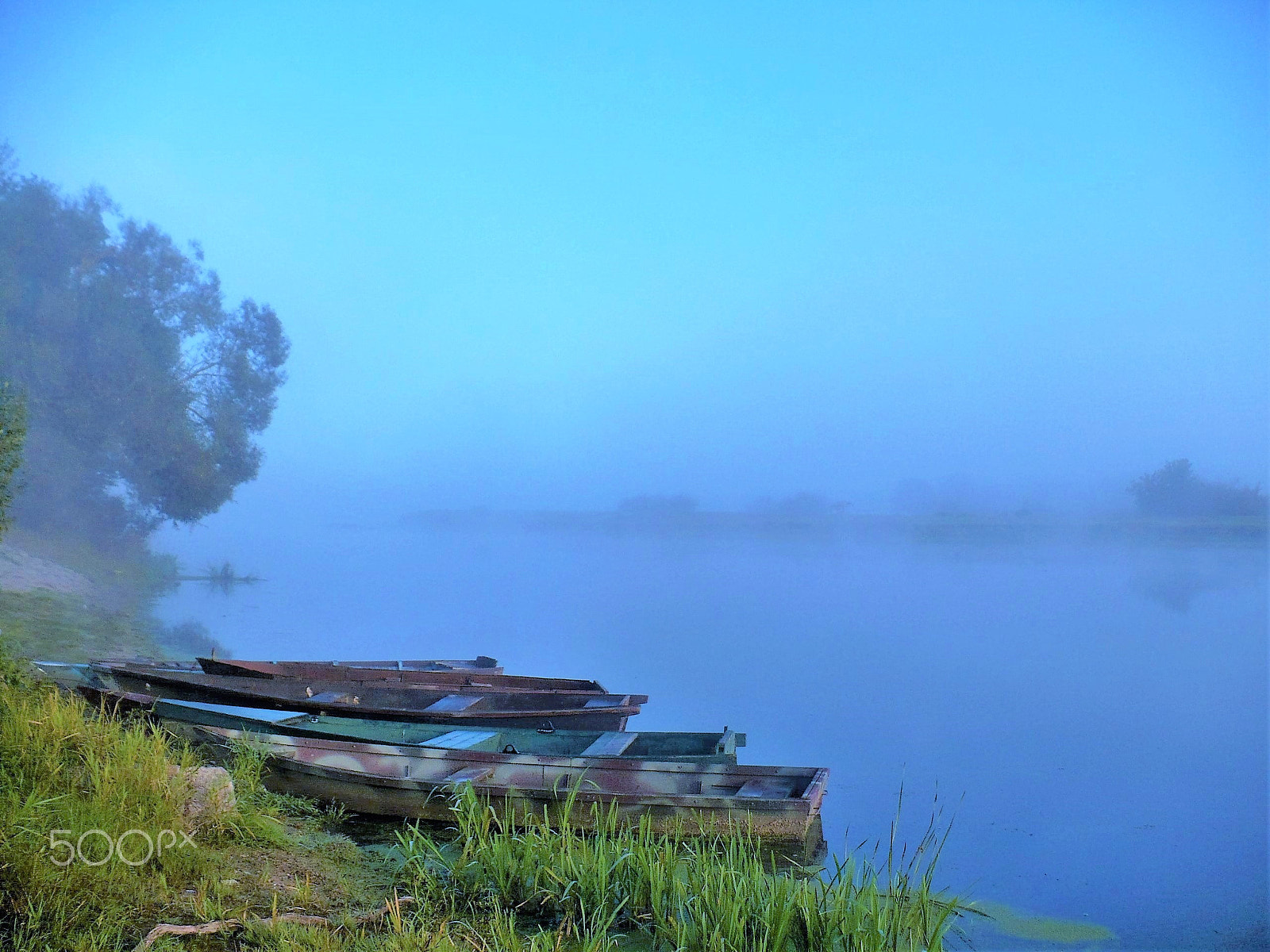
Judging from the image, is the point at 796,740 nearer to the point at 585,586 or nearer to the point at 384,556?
the point at 585,586

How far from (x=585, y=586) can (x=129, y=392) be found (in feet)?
83.5

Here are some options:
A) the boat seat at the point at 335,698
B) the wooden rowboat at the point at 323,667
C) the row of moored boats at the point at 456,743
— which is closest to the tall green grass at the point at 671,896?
the row of moored boats at the point at 456,743

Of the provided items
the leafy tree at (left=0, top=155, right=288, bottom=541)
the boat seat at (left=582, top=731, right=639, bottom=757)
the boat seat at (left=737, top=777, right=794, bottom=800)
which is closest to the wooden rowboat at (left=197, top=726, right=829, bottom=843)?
the boat seat at (left=737, top=777, right=794, bottom=800)

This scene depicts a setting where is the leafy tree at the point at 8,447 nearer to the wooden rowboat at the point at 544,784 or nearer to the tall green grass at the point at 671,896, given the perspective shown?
the wooden rowboat at the point at 544,784

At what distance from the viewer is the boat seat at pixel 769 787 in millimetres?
7129

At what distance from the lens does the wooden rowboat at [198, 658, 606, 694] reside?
10750 millimetres

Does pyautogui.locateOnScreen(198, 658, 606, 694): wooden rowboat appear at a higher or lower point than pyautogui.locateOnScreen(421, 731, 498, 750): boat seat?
higher

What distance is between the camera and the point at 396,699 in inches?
414

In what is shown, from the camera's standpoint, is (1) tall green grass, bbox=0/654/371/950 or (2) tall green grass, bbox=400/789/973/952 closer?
(1) tall green grass, bbox=0/654/371/950

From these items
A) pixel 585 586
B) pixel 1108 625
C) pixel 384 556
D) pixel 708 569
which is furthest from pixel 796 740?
pixel 384 556

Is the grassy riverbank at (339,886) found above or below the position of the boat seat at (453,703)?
below

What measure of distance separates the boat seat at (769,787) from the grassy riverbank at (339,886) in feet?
3.44

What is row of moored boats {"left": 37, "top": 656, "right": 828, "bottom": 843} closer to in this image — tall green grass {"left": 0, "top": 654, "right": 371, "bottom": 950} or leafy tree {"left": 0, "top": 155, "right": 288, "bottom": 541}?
tall green grass {"left": 0, "top": 654, "right": 371, "bottom": 950}

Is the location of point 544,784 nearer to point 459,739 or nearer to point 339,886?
point 459,739
